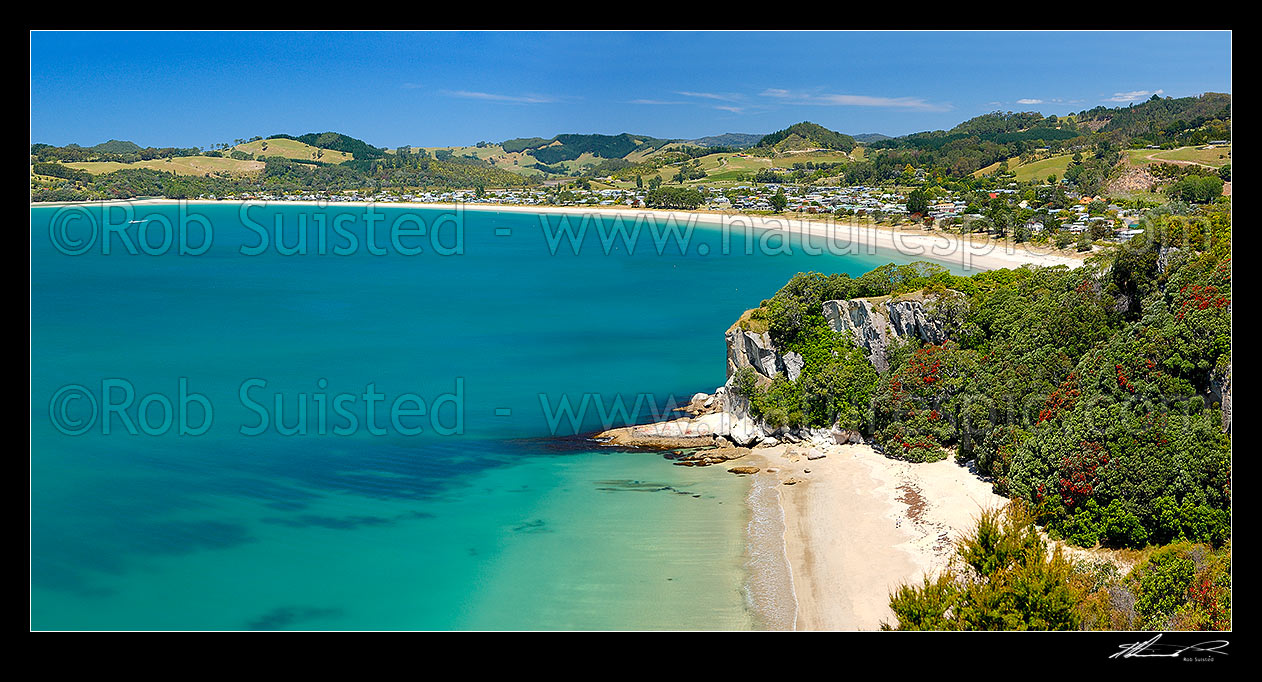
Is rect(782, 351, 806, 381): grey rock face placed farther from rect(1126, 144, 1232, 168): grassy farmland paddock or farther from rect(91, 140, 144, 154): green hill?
rect(91, 140, 144, 154): green hill

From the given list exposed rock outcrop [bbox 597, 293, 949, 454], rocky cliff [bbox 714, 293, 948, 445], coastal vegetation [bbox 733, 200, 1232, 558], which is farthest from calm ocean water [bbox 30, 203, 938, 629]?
coastal vegetation [bbox 733, 200, 1232, 558]

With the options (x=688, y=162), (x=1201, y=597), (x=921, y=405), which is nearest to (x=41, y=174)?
(x=688, y=162)

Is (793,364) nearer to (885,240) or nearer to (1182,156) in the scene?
(885,240)

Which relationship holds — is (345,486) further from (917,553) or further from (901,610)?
(901,610)

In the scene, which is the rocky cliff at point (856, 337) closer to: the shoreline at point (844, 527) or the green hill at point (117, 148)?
the shoreline at point (844, 527)

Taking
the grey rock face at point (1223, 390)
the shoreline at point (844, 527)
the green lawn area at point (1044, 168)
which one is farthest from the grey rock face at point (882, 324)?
the green lawn area at point (1044, 168)

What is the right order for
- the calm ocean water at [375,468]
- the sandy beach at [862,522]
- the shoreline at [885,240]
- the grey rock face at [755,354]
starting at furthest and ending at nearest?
1. the shoreline at [885,240]
2. the grey rock face at [755,354]
3. the calm ocean water at [375,468]
4. the sandy beach at [862,522]
